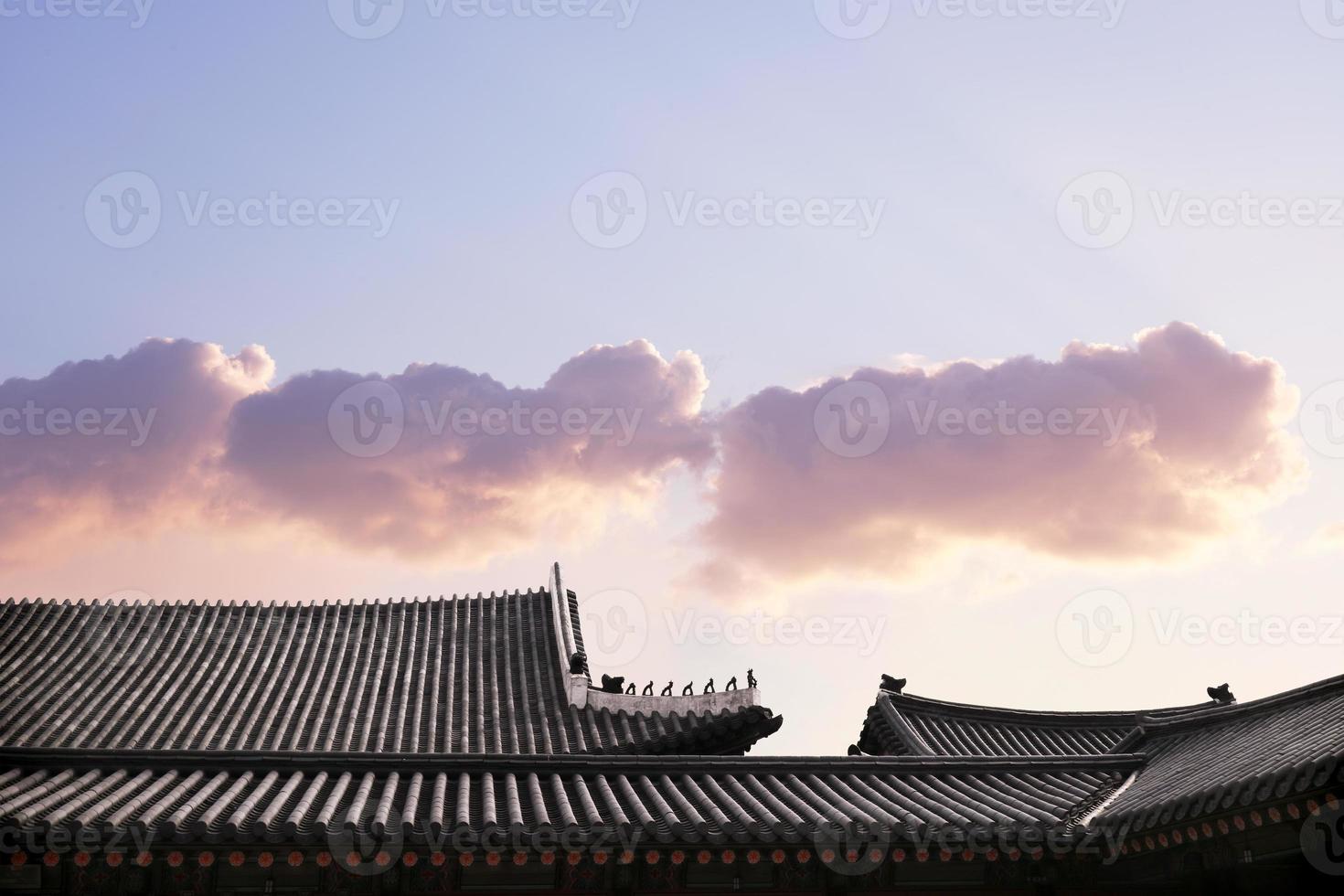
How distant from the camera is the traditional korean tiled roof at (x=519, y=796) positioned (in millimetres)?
11812

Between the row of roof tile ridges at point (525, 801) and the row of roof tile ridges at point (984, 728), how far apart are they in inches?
587

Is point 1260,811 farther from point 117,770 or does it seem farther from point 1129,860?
point 117,770

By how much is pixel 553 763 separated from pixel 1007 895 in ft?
17.6

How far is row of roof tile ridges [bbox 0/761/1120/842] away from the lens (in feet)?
38.7

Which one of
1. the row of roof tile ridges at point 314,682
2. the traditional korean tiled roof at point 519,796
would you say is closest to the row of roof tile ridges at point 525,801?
the traditional korean tiled roof at point 519,796

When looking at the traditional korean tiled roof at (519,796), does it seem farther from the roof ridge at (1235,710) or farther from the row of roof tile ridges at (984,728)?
the row of roof tile ridges at (984,728)

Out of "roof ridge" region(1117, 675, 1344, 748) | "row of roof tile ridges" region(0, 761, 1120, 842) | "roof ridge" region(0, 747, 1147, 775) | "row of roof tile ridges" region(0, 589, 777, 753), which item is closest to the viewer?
"row of roof tile ridges" region(0, 761, 1120, 842)

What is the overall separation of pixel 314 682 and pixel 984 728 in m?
17.3

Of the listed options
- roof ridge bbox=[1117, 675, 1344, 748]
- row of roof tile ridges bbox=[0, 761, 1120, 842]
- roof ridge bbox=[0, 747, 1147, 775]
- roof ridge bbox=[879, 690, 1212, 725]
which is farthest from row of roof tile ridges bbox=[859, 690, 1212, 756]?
row of roof tile ridges bbox=[0, 761, 1120, 842]

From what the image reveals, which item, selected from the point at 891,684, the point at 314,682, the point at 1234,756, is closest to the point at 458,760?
the point at 1234,756

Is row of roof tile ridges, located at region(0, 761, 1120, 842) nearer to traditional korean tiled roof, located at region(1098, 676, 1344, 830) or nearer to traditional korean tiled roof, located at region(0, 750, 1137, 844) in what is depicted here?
traditional korean tiled roof, located at region(0, 750, 1137, 844)

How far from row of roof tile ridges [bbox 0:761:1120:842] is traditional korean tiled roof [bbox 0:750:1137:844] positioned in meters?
0.02

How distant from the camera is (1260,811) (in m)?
11.1

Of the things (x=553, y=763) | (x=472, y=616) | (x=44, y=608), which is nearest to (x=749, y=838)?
(x=553, y=763)
